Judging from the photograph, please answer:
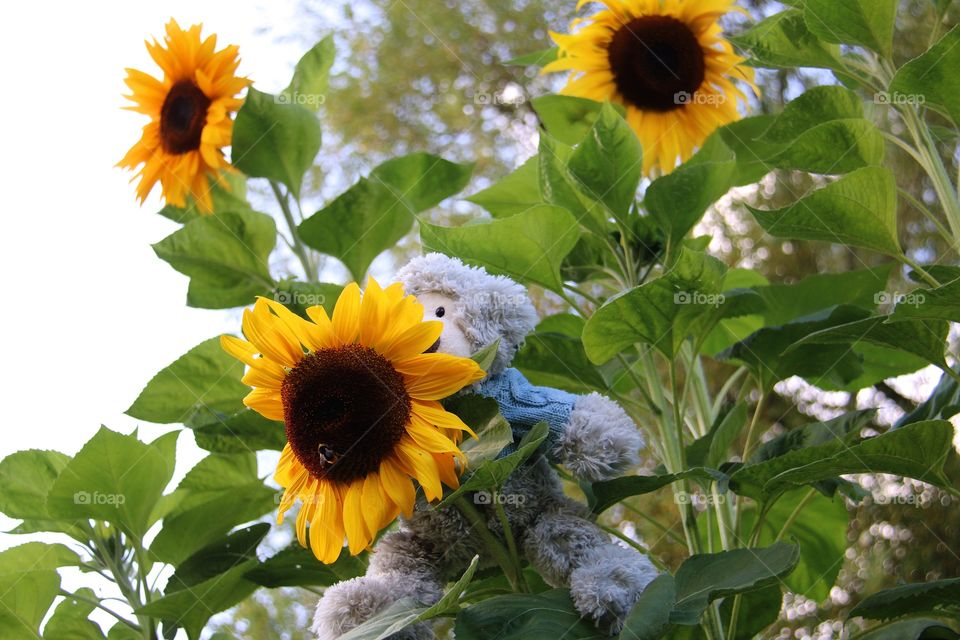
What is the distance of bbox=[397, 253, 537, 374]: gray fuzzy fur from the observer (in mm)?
666

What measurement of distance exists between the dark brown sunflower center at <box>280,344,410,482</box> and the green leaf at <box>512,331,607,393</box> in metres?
0.20

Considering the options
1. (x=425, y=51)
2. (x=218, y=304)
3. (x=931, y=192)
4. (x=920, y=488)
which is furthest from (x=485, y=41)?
(x=218, y=304)

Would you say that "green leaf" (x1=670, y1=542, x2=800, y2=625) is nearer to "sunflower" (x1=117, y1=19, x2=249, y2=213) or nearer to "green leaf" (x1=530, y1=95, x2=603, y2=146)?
"green leaf" (x1=530, y1=95, x2=603, y2=146)

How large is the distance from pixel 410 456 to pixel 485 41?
1629 millimetres

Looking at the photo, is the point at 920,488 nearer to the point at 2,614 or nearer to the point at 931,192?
the point at 931,192

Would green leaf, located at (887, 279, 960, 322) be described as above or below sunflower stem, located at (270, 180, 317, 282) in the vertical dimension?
below

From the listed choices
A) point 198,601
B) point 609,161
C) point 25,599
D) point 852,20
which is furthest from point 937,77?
point 25,599

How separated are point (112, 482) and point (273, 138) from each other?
309 mm

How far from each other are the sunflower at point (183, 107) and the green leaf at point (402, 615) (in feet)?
1.56

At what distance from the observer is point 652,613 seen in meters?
0.55

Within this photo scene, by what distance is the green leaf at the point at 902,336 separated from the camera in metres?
0.70

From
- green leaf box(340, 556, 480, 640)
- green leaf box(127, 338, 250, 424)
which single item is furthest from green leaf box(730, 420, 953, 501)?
green leaf box(127, 338, 250, 424)

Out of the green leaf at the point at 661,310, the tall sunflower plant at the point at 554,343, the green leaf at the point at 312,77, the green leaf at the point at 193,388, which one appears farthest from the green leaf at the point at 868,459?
the green leaf at the point at 312,77

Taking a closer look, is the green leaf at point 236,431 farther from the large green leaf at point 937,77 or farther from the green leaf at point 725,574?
the large green leaf at point 937,77
